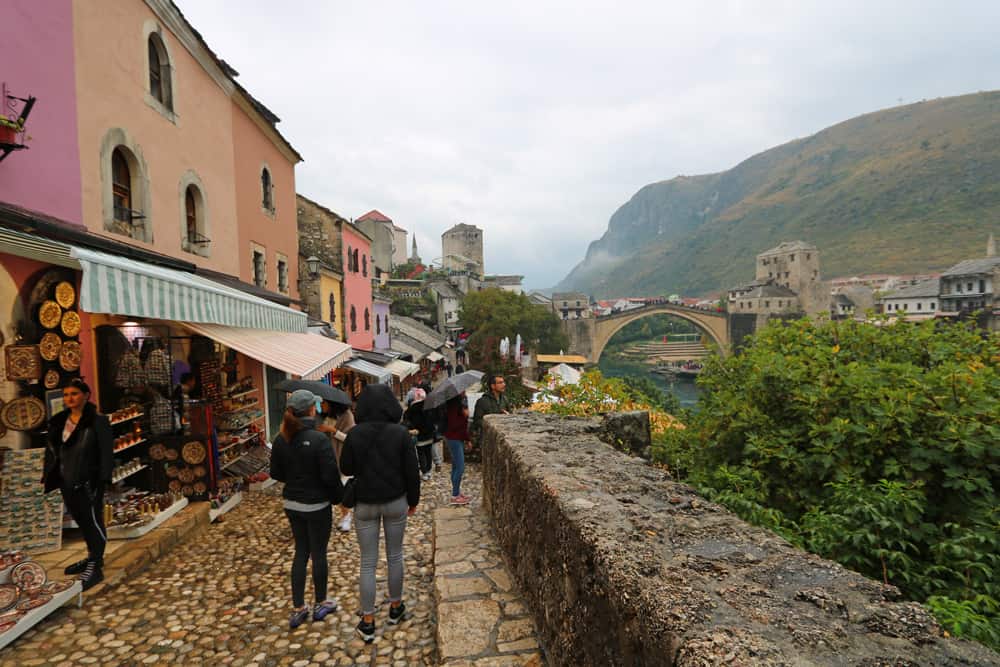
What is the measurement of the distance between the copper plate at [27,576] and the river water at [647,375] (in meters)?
48.9

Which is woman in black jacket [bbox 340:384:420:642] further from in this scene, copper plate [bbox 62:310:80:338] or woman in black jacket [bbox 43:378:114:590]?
copper plate [bbox 62:310:80:338]

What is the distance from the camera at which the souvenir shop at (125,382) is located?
3.83m

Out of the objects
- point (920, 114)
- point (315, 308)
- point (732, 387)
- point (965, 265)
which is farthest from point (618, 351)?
point (920, 114)

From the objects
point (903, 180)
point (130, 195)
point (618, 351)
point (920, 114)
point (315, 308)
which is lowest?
point (618, 351)

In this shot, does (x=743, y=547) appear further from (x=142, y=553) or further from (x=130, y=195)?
(x=130, y=195)

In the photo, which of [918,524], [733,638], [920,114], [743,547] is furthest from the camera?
[920,114]

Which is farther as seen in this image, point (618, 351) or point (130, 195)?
point (618, 351)

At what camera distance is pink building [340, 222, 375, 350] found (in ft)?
57.4

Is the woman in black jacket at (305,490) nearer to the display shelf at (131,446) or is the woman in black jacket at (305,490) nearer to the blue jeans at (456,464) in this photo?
the blue jeans at (456,464)

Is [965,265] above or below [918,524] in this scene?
above

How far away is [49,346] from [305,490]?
319 centimetres

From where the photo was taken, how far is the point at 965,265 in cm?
5462

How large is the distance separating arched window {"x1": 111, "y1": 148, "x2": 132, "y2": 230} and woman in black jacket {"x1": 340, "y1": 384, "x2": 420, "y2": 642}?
5.45 m

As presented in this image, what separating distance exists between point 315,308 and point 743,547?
46.5 ft
